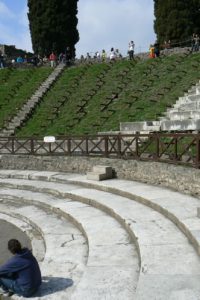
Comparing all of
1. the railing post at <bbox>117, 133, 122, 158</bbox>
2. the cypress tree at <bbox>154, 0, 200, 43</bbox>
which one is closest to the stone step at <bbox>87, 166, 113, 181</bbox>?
the railing post at <bbox>117, 133, 122, 158</bbox>

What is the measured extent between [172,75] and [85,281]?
20.4m

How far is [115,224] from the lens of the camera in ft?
36.5

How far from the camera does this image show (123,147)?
17812mm

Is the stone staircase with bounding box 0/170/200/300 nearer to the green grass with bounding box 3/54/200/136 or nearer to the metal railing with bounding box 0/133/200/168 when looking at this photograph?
the metal railing with bounding box 0/133/200/168

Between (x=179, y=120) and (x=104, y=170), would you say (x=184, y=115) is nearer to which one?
(x=179, y=120)

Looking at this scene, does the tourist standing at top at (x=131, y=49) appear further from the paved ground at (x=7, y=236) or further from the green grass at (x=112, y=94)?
the paved ground at (x=7, y=236)

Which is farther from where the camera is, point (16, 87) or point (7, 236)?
point (16, 87)

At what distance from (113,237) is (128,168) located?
6617 mm

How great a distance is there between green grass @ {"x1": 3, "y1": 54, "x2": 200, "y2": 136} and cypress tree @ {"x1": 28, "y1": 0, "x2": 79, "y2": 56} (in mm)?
18503

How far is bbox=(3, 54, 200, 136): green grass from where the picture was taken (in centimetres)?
2282

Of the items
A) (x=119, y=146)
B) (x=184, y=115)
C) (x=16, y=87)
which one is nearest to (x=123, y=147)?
(x=119, y=146)

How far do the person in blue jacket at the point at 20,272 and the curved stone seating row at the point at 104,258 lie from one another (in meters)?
0.53

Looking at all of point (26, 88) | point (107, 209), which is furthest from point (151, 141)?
point (26, 88)

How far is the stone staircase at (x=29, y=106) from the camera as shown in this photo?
2596 centimetres
